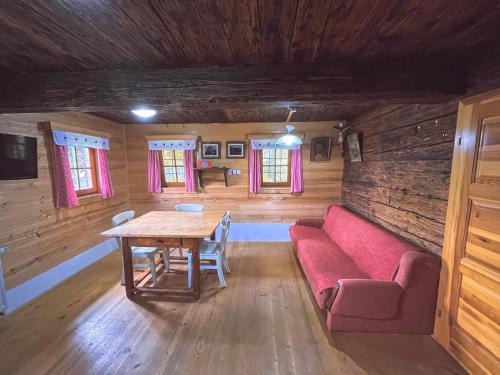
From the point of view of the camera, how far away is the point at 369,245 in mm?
2232

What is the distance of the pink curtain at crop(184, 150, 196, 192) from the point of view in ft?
12.8

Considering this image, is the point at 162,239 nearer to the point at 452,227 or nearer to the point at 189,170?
the point at 189,170

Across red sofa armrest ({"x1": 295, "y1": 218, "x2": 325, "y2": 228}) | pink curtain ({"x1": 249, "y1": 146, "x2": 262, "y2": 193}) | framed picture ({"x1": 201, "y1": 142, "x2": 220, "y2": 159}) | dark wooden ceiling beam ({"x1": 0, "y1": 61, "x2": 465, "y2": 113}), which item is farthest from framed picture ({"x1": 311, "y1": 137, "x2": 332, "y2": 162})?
dark wooden ceiling beam ({"x1": 0, "y1": 61, "x2": 465, "y2": 113})

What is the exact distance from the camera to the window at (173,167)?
408 cm

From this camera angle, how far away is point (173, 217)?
9.54ft

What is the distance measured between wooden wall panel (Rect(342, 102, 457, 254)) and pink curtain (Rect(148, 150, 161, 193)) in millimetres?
3603

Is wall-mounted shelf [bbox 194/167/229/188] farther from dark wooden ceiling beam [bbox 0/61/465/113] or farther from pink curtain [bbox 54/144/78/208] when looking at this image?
dark wooden ceiling beam [bbox 0/61/465/113]

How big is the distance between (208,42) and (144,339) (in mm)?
2366

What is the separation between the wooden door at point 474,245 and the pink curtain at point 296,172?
2.34m

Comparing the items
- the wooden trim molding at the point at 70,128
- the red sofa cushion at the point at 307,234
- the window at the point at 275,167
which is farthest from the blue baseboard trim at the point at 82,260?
the wooden trim molding at the point at 70,128

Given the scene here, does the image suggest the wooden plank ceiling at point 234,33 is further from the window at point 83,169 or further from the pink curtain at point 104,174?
A: the pink curtain at point 104,174

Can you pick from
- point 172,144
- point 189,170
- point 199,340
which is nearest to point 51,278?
point 199,340

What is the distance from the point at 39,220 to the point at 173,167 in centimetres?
212

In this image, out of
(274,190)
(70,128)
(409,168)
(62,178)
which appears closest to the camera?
(409,168)
